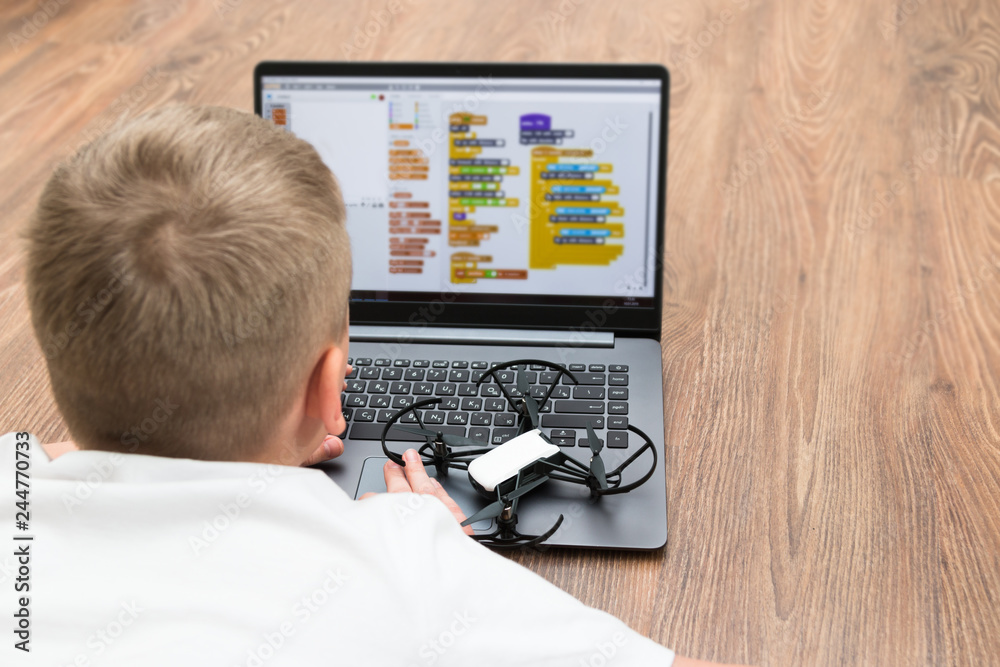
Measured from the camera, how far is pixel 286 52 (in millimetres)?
1395

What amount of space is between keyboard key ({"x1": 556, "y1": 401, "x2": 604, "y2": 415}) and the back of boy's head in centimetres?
28

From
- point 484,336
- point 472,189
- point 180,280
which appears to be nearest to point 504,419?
point 484,336

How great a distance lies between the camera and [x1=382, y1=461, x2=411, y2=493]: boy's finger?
2.19 ft

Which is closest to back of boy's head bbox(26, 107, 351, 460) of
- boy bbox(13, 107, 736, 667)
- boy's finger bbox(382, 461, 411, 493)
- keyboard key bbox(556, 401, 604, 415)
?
boy bbox(13, 107, 736, 667)

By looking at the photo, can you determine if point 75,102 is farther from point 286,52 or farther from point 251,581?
point 251,581

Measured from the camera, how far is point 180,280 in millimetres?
457

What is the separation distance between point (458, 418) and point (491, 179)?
0.77 feet

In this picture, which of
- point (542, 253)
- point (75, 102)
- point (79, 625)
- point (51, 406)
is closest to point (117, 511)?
point (79, 625)

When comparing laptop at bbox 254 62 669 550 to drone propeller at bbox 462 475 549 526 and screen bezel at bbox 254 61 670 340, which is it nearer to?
screen bezel at bbox 254 61 670 340

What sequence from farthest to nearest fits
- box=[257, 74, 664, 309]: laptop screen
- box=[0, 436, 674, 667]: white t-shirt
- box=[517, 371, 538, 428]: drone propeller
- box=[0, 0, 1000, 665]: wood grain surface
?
box=[257, 74, 664, 309]: laptop screen, box=[517, 371, 538, 428]: drone propeller, box=[0, 0, 1000, 665]: wood grain surface, box=[0, 436, 674, 667]: white t-shirt

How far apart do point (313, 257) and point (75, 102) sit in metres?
0.94

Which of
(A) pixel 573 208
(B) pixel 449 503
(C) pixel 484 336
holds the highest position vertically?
(A) pixel 573 208

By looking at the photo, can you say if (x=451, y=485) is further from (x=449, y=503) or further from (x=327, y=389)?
(x=327, y=389)

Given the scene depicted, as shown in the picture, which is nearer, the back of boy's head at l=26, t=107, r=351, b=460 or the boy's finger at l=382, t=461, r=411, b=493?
the back of boy's head at l=26, t=107, r=351, b=460
